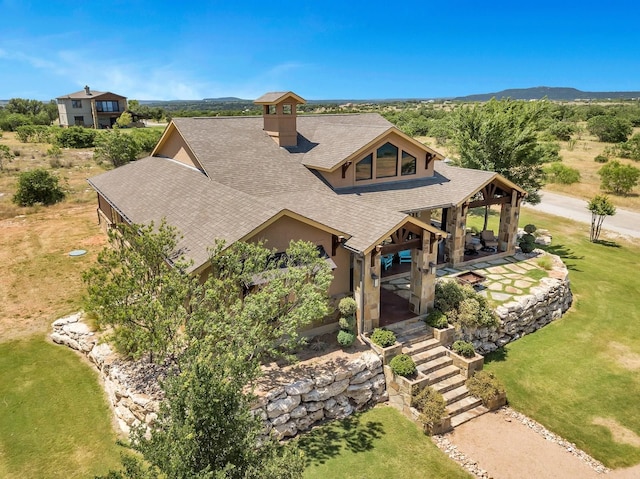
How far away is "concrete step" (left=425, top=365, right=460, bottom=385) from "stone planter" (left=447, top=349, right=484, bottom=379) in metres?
0.22

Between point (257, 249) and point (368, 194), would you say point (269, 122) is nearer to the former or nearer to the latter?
point (368, 194)

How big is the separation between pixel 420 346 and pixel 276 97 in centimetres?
1618

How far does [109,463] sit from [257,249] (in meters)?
7.38

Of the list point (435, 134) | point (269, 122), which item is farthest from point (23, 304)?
point (435, 134)

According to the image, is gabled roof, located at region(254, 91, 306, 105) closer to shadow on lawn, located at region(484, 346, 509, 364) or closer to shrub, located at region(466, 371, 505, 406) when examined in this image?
shadow on lawn, located at region(484, 346, 509, 364)

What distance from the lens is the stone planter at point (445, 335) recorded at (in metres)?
17.2

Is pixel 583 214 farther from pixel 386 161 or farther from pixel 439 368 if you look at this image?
pixel 439 368

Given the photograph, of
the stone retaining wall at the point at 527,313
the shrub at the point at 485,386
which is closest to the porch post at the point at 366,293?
the shrub at the point at 485,386

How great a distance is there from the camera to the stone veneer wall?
13.4 metres

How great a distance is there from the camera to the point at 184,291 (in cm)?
1240

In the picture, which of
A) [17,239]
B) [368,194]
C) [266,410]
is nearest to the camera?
[266,410]

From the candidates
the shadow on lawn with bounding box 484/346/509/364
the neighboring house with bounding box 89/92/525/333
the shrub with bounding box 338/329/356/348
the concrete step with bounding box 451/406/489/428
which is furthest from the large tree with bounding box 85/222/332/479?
the shadow on lawn with bounding box 484/346/509/364

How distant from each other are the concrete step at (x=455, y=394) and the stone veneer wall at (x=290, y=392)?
7.03 ft

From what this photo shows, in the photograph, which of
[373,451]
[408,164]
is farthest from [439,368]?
[408,164]
